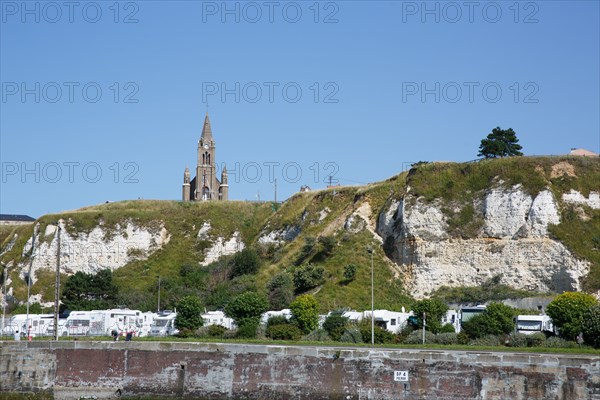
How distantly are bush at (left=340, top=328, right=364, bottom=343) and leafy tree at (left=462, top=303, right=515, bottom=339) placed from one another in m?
7.60

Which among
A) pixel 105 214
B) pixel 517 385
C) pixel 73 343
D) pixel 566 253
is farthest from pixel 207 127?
pixel 517 385

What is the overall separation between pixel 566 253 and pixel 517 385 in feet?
131

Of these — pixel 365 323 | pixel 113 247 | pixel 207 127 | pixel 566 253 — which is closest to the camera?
pixel 365 323

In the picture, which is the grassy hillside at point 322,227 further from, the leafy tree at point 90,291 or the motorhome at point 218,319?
the motorhome at point 218,319

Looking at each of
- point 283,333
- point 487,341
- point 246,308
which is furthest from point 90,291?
point 487,341

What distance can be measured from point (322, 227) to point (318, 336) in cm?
3792

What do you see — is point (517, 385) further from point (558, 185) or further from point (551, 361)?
point (558, 185)

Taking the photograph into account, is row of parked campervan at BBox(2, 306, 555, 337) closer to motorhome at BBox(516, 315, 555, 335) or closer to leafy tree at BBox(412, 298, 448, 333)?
motorhome at BBox(516, 315, 555, 335)

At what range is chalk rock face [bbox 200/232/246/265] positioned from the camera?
10907 centimetres

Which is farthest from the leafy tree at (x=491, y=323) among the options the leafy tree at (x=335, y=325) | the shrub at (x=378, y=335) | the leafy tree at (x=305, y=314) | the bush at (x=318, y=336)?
the leafy tree at (x=305, y=314)

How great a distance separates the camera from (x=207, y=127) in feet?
525

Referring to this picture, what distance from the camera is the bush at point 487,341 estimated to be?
59750mm

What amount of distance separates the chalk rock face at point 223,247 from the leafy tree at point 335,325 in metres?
42.7

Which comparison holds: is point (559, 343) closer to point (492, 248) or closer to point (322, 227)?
point (492, 248)
